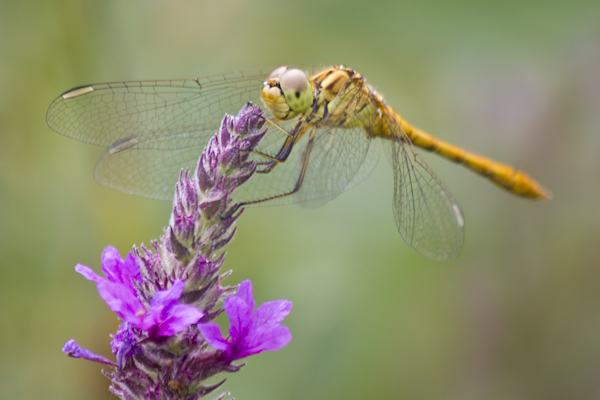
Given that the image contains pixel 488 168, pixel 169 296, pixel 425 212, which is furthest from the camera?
pixel 488 168

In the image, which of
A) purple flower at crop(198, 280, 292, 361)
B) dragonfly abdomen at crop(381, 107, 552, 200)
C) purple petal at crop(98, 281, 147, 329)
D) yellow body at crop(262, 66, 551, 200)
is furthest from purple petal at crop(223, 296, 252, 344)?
dragonfly abdomen at crop(381, 107, 552, 200)

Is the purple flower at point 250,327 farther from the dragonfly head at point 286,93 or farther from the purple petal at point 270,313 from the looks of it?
the dragonfly head at point 286,93

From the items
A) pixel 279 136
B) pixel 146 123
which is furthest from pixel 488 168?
pixel 146 123

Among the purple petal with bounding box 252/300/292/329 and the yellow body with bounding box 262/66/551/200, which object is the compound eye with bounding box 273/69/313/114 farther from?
the purple petal with bounding box 252/300/292/329

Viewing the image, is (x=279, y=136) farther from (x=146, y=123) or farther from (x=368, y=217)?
(x=368, y=217)

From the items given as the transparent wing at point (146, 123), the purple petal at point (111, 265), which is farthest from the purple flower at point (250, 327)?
the transparent wing at point (146, 123)

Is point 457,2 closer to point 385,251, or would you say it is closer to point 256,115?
point 385,251

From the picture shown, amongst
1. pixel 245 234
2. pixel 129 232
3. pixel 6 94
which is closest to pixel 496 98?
pixel 245 234
